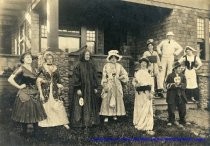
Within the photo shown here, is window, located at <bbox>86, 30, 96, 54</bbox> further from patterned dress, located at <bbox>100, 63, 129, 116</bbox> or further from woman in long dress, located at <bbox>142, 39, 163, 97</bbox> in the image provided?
patterned dress, located at <bbox>100, 63, 129, 116</bbox>

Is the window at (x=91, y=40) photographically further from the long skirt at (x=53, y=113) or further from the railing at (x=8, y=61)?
the long skirt at (x=53, y=113)

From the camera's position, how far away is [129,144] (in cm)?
537

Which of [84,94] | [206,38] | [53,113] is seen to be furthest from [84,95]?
[206,38]

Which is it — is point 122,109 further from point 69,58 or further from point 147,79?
point 69,58

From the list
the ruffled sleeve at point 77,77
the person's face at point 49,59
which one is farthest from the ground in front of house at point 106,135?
the person's face at point 49,59

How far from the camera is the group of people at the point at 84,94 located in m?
5.14

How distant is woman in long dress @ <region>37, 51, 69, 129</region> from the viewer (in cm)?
549

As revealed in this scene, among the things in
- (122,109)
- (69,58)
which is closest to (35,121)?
(122,109)

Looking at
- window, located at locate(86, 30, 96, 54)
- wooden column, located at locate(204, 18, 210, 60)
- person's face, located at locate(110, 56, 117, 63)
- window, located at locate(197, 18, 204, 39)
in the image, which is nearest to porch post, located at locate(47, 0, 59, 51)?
person's face, located at locate(110, 56, 117, 63)

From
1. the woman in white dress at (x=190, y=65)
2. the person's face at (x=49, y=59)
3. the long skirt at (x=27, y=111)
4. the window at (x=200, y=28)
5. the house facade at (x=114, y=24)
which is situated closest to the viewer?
the long skirt at (x=27, y=111)

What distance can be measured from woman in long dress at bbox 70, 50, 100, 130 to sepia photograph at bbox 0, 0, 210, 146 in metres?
0.02

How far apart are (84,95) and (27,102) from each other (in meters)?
1.13

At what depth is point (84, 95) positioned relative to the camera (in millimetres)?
5871

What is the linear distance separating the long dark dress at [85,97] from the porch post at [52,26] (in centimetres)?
95
